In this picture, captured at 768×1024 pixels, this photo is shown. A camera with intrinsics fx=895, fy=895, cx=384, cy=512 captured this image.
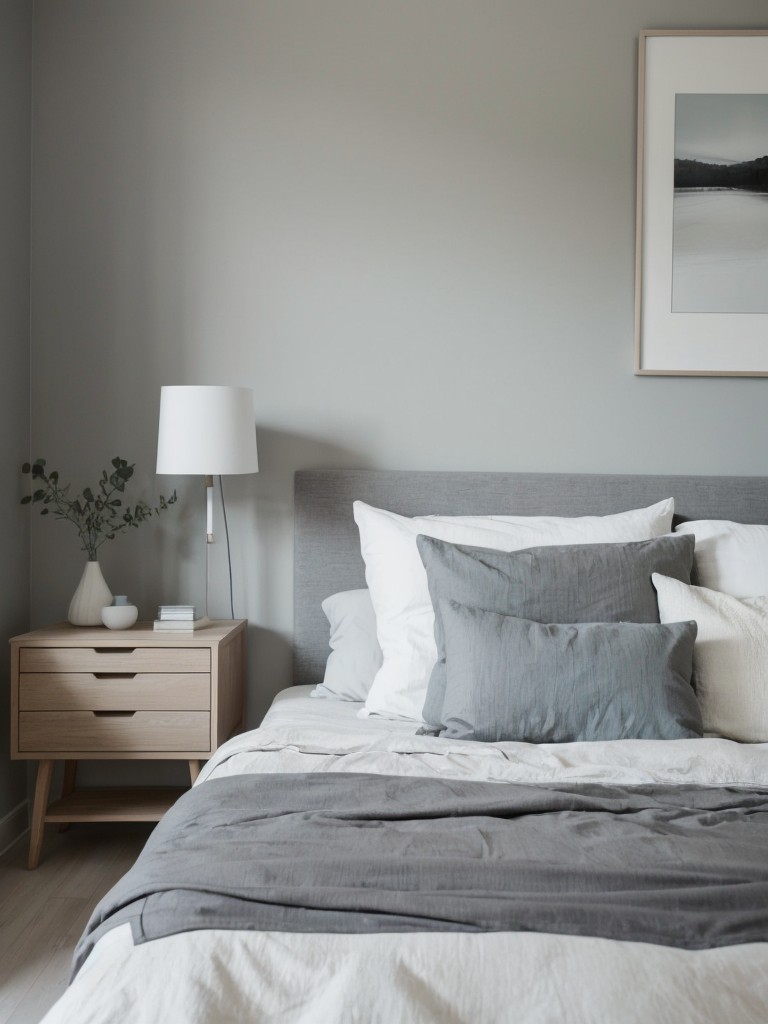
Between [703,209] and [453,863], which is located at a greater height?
[703,209]

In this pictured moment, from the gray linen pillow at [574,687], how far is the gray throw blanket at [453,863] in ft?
1.08

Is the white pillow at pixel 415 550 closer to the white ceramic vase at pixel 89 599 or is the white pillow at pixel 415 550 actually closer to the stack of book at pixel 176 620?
the stack of book at pixel 176 620

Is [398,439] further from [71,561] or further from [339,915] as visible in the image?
[339,915]

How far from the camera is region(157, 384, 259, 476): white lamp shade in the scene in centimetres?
258

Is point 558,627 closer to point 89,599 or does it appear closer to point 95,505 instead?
point 89,599

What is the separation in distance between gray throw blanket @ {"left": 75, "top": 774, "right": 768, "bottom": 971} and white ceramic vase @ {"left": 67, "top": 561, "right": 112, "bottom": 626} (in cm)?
124

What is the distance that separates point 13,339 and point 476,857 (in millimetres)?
2249

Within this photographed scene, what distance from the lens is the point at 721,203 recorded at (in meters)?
2.91

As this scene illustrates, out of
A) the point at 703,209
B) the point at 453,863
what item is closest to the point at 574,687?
the point at 453,863

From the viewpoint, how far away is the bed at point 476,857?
1016mm

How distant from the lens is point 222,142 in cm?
292

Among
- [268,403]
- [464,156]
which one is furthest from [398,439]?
[464,156]

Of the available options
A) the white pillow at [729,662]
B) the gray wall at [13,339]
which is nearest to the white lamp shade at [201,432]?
the gray wall at [13,339]

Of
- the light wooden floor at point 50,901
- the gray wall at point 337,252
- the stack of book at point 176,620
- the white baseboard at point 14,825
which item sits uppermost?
the gray wall at point 337,252
